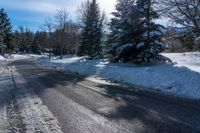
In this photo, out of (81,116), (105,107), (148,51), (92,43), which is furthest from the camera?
(92,43)

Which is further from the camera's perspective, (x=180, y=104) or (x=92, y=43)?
(x=92, y=43)

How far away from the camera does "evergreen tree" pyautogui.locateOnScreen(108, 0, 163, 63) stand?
20734 mm

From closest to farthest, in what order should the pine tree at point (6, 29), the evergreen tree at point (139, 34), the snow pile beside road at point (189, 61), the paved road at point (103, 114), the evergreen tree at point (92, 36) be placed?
the paved road at point (103, 114) < the snow pile beside road at point (189, 61) < the evergreen tree at point (139, 34) < the evergreen tree at point (92, 36) < the pine tree at point (6, 29)

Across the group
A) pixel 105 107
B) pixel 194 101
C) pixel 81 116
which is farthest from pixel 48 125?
pixel 194 101

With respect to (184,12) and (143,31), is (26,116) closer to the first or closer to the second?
(184,12)

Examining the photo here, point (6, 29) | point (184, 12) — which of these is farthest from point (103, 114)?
point (6, 29)

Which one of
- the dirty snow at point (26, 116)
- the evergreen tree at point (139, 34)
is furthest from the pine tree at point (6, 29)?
the dirty snow at point (26, 116)

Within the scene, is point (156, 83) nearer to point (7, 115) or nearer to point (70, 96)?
point (70, 96)

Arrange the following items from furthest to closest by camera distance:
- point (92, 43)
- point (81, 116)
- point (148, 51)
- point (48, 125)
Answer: point (92, 43) < point (148, 51) < point (81, 116) < point (48, 125)

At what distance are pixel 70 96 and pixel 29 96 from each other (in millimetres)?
1557

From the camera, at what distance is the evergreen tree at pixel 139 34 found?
816 inches

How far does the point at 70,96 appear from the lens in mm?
10281

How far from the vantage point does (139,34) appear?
2170 centimetres

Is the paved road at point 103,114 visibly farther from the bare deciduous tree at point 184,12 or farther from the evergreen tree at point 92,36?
the evergreen tree at point 92,36
